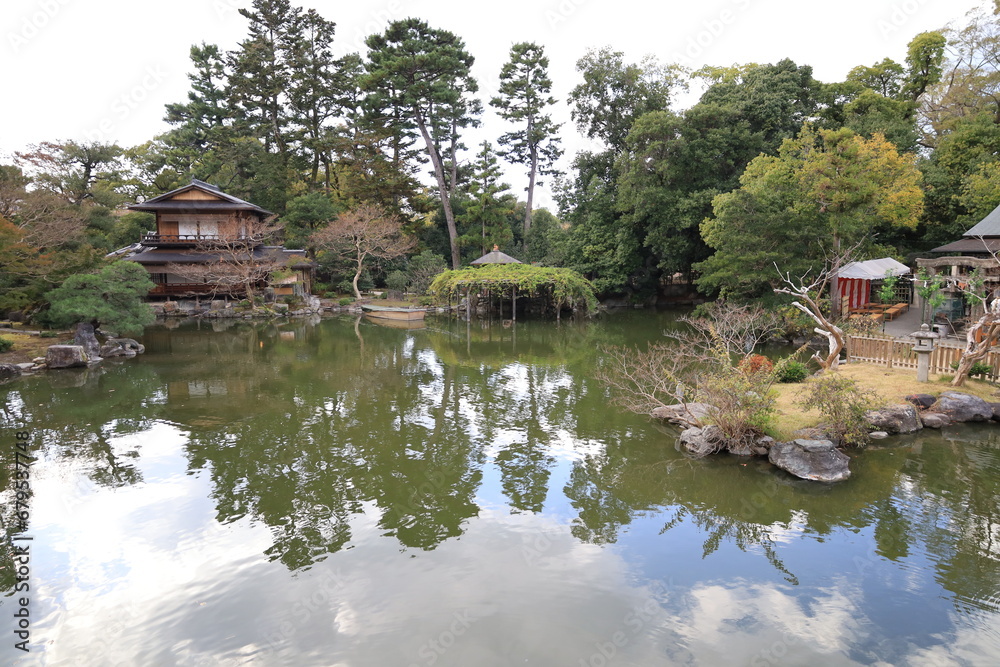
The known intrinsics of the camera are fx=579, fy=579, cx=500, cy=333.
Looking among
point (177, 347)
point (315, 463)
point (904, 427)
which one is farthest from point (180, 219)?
point (904, 427)

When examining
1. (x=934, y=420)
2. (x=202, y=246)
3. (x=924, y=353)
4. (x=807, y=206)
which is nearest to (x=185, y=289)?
(x=202, y=246)

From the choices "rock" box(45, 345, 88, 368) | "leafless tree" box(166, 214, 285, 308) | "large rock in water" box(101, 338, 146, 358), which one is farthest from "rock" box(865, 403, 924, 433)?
"leafless tree" box(166, 214, 285, 308)

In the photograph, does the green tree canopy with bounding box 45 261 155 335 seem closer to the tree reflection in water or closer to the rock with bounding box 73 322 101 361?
the rock with bounding box 73 322 101 361

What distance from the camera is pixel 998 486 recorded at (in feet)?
26.2

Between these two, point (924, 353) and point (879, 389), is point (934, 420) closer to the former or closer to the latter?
point (879, 389)

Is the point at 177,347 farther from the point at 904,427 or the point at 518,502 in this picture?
the point at 904,427

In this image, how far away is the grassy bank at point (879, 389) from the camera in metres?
9.66

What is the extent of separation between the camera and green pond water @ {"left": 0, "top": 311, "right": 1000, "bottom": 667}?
5164 mm

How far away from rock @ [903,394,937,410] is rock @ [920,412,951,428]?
22cm

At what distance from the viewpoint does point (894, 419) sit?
9.94m

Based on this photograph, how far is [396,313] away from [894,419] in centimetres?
2080

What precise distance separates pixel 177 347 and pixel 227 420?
965 cm

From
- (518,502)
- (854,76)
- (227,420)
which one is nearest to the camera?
(518,502)

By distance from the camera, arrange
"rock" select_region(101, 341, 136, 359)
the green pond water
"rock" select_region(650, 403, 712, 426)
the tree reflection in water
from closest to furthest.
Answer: the green pond water, the tree reflection in water, "rock" select_region(650, 403, 712, 426), "rock" select_region(101, 341, 136, 359)
